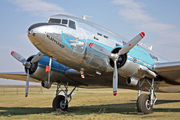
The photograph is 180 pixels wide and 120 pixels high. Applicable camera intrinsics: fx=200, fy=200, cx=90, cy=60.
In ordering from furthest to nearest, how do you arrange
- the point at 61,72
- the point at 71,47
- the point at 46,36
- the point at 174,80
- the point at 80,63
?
the point at 61,72, the point at 174,80, the point at 80,63, the point at 71,47, the point at 46,36

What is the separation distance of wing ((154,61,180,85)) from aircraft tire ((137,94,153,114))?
150 centimetres

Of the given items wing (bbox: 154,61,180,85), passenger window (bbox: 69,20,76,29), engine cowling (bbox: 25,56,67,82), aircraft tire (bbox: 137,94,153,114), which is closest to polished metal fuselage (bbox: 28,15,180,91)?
passenger window (bbox: 69,20,76,29)

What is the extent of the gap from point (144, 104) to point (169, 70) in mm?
2146

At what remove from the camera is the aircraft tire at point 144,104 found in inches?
397

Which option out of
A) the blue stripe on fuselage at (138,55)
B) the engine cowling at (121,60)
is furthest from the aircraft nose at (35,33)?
the engine cowling at (121,60)

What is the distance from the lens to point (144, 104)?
10.2 meters

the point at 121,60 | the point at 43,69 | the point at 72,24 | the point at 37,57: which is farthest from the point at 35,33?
the point at 43,69

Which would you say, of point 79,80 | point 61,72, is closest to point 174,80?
point 79,80

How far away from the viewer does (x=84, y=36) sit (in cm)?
920

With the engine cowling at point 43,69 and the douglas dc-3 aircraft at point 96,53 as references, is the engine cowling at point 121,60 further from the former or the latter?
the engine cowling at point 43,69

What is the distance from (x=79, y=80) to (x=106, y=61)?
3.78 m

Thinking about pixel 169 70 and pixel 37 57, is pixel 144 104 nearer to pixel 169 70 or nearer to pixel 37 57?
pixel 169 70

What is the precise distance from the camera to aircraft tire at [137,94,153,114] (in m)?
10.1

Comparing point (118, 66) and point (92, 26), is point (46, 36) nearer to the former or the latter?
point (92, 26)
